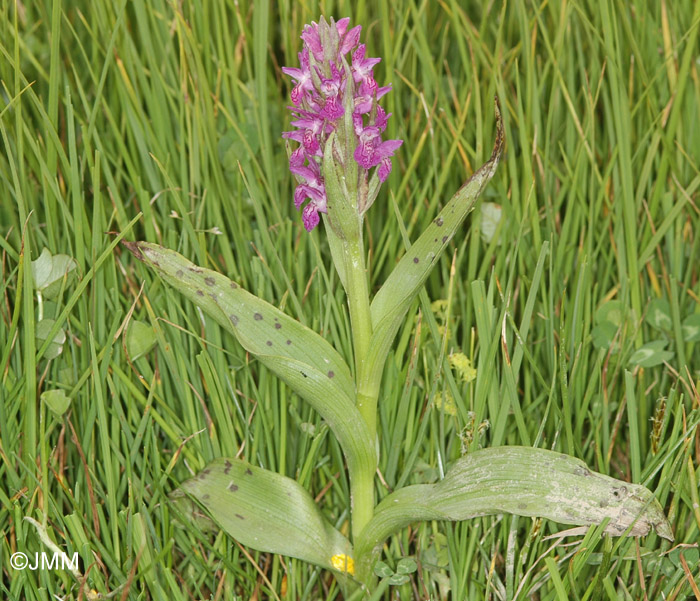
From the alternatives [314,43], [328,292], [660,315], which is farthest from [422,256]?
[660,315]

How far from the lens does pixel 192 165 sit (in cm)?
162

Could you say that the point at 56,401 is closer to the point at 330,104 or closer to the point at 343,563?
the point at 343,563

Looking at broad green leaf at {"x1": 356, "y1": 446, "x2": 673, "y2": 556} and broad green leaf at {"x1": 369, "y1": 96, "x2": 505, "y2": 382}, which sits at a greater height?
broad green leaf at {"x1": 369, "y1": 96, "x2": 505, "y2": 382}

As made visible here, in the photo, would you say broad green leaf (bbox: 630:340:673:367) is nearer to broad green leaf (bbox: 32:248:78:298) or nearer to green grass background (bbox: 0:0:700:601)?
green grass background (bbox: 0:0:700:601)

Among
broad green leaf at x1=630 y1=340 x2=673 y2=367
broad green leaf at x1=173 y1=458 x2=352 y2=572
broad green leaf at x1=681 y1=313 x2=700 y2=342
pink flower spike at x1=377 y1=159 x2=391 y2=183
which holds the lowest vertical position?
broad green leaf at x1=173 y1=458 x2=352 y2=572

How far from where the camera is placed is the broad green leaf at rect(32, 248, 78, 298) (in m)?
1.50

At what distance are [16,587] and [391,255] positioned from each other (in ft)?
3.04

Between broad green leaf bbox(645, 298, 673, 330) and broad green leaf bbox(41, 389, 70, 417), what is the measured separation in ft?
3.89

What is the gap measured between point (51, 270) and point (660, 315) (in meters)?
1.25

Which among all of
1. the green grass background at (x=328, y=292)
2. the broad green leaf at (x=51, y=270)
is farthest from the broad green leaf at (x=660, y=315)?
the broad green leaf at (x=51, y=270)

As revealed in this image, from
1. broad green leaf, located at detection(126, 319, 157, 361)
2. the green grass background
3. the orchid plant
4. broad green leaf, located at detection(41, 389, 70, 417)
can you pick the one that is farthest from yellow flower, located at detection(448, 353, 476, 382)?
broad green leaf, located at detection(41, 389, 70, 417)

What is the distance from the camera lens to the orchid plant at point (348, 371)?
124cm

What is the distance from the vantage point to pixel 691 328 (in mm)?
1604

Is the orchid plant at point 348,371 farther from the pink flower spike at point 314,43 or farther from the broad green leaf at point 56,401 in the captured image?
the broad green leaf at point 56,401
